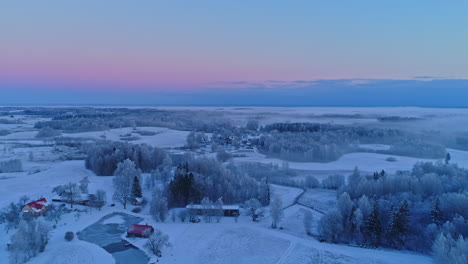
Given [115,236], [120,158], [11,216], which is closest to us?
[115,236]

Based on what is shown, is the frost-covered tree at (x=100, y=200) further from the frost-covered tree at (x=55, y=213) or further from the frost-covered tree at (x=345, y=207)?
the frost-covered tree at (x=345, y=207)

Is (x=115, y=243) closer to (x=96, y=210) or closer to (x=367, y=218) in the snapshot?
(x=96, y=210)

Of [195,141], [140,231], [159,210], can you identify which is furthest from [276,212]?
[195,141]

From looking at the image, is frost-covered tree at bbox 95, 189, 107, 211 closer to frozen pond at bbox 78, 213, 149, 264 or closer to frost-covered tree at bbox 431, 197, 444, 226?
frozen pond at bbox 78, 213, 149, 264

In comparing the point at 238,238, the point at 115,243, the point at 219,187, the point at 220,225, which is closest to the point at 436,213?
the point at 238,238

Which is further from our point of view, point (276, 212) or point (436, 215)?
point (276, 212)

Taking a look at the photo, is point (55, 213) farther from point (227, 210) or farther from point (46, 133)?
point (46, 133)
